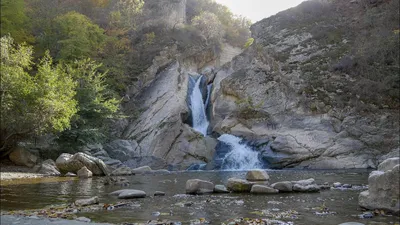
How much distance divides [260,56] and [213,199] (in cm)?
3058

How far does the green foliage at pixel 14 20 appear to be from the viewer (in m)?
34.5

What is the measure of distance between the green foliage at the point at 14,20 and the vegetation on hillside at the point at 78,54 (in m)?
0.08

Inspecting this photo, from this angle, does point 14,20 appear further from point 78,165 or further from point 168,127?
point 78,165

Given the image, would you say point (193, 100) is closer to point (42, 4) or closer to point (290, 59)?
point (290, 59)

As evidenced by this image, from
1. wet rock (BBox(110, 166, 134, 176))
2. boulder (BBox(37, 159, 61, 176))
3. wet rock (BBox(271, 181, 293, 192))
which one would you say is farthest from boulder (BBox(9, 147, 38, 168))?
wet rock (BBox(271, 181, 293, 192))

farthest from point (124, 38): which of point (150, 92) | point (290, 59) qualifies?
point (290, 59)

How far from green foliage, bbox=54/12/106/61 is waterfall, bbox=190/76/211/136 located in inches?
454

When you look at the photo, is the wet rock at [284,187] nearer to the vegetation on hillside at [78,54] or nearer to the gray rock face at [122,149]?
the vegetation on hillside at [78,54]

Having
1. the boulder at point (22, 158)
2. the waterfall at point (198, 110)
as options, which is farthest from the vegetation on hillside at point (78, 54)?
the waterfall at point (198, 110)

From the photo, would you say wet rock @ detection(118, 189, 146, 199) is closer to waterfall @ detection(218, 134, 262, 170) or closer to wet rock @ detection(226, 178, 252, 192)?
wet rock @ detection(226, 178, 252, 192)

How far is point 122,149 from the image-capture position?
30766 mm

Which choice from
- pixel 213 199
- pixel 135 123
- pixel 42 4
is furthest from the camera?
pixel 42 4

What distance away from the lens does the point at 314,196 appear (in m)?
11.3

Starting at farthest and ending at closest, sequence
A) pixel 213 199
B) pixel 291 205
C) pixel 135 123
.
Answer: pixel 135 123
pixel 213 199
pixel 291 205
